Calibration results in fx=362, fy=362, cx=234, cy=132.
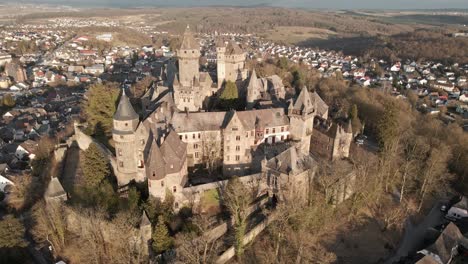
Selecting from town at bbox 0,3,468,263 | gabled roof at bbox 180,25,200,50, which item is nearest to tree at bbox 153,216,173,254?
town at bbox 0,3,468,263

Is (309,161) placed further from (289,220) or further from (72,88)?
(72,88)

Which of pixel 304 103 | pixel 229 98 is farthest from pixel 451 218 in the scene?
pixel 229 98

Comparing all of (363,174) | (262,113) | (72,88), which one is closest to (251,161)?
(262,113)

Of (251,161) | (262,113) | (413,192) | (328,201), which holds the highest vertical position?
(262,113)

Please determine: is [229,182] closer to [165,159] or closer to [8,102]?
[165,159]

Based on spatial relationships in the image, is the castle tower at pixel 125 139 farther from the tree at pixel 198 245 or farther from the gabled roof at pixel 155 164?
the tree at pixel 198 245

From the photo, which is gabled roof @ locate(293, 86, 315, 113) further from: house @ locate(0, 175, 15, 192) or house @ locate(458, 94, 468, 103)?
house @ locate(458, 94, 468, 103)
